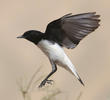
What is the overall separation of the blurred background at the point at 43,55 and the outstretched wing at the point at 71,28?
230 cm

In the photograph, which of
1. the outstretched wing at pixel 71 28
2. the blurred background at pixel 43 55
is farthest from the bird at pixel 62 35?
the blurred background at pixel 43 55

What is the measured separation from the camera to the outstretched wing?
3367 mm

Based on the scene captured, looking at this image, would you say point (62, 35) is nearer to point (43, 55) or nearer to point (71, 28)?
point (71, 28)

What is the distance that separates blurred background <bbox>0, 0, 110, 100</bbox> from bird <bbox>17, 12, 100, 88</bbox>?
231 cm

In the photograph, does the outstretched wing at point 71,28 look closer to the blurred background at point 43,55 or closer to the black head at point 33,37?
the black head at point 33,37

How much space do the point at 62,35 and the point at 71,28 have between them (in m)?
0.07

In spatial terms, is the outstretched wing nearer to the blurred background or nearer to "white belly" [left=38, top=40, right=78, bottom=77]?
"white belly" [left=38, top=40, right=78, bottom=77]

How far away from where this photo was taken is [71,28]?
11.4ft

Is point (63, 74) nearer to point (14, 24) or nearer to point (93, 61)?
point (93, 61)

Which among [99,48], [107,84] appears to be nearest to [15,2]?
[99,48]

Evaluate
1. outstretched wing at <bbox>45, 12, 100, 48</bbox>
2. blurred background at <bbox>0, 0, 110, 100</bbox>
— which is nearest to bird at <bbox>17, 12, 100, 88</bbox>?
outstretched wing at <bbox>45, 12, 100, 48</bbox>

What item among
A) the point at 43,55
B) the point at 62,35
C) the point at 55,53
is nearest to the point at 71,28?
the point at 62,35

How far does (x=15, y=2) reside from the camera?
7832mm

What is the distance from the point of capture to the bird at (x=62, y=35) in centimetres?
333
